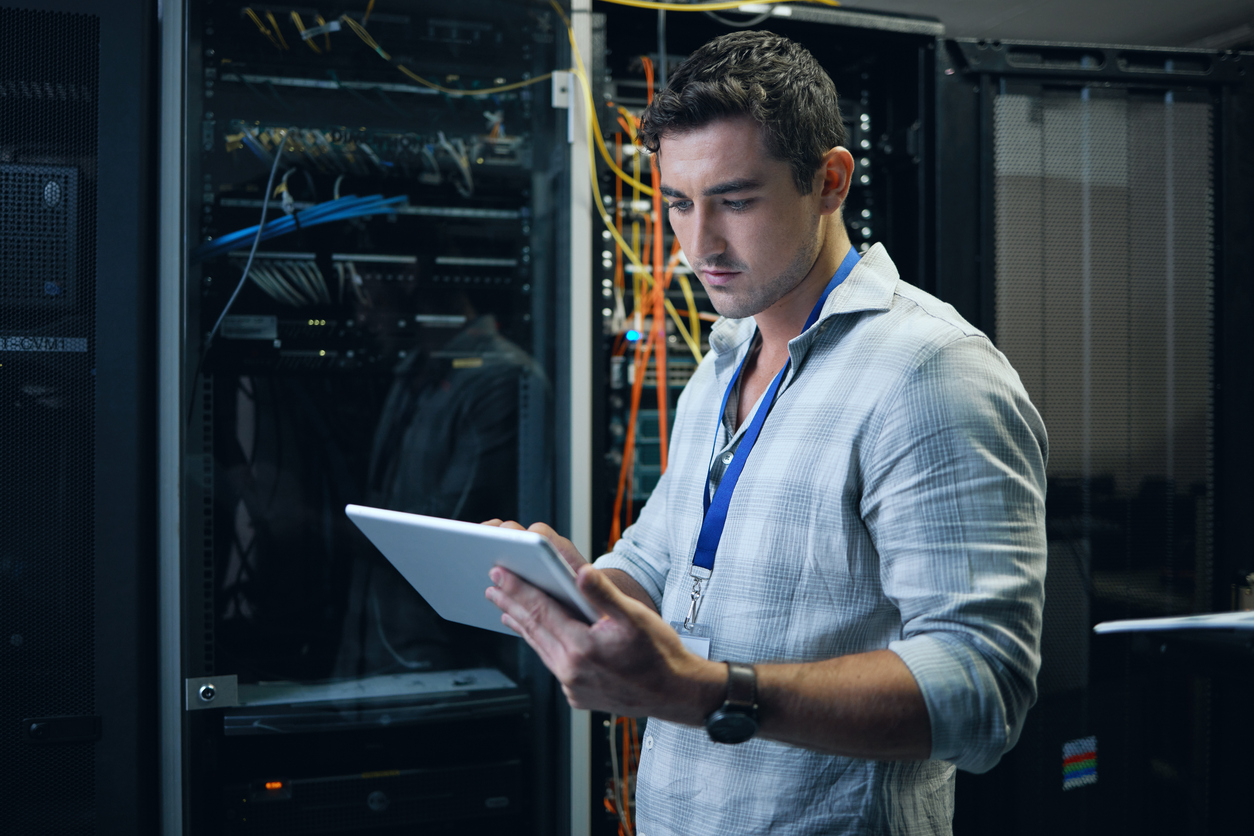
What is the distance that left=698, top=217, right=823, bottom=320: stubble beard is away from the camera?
1.00 m

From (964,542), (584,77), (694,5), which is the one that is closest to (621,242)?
(584,77)

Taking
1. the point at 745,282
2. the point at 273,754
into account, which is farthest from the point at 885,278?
the point at 273,754

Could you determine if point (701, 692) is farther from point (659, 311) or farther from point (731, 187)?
point (659, 311)

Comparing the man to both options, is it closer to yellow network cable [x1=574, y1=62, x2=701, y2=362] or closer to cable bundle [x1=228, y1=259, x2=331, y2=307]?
yellow network cable [x1=574, y1=62, x2=701, y2=362]

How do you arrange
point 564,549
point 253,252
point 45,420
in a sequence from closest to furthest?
point 564,549, point 45,420, point 253,252

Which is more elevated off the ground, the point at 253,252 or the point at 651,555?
the point at 253,252

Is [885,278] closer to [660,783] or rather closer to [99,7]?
[660,783]

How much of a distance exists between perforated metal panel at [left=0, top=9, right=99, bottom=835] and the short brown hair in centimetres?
105

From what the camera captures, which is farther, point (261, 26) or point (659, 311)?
point (659, 311)

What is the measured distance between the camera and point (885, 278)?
99 cm

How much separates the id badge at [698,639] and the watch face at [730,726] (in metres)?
0.21

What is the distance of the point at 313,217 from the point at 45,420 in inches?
24.0

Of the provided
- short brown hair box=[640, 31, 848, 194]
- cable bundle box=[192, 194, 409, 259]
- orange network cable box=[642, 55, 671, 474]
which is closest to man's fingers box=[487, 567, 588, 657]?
short brown hair box=[640, 31, 848, 194]

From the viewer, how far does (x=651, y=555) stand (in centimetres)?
120
